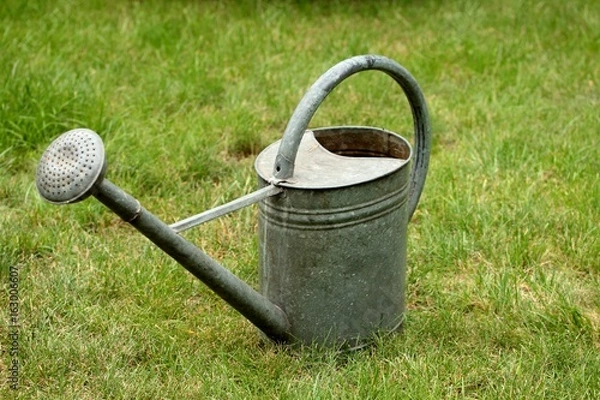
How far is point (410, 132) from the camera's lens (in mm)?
4160

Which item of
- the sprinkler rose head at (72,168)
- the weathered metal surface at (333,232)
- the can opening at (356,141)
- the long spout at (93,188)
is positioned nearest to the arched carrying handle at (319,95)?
the weathered metal surface at (333,232)

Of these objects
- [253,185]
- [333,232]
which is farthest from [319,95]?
[253,185]

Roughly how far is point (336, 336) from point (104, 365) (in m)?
0.63

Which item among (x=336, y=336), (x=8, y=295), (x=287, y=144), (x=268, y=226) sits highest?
(x=287, y=144)

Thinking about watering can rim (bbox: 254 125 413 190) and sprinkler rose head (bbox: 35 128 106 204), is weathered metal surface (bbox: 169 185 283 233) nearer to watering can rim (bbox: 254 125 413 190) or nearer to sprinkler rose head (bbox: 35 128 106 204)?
watering can rim (bbox: 254 125 413 190)

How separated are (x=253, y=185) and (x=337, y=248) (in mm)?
1184

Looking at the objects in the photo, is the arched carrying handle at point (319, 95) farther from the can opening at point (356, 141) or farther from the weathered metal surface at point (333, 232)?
the can opening at point (356, 141)

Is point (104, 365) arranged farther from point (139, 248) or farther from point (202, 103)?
point (202, 103)

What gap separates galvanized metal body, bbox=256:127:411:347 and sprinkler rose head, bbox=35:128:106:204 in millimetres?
528

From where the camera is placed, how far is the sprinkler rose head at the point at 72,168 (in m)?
2.12

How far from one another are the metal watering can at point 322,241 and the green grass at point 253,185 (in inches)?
4.5

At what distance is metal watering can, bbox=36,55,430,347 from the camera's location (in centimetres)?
246

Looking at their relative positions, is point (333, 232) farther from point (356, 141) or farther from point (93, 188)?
point (93, 188)

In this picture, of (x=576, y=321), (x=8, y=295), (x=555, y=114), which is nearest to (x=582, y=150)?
(x=555, y=114)
